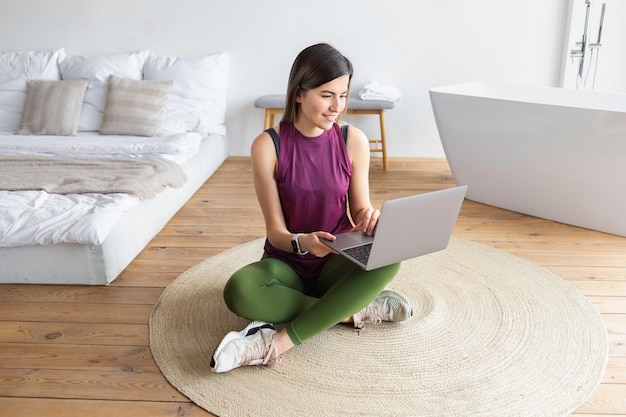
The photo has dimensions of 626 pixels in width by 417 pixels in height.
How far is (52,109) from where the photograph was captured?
4.14m

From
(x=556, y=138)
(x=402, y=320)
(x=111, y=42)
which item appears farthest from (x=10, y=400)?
(x=111, y=42)

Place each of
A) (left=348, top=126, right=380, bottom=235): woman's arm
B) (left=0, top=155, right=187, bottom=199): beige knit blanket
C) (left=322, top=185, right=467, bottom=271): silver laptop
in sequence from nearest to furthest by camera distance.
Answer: (left=322, top=185, right=467, bottom=271): silver laptop
(left=348, top=126, right=380, bottom=235): woman's arm
(left=0, top=155, right=187, bottom=199): beige knit blanket

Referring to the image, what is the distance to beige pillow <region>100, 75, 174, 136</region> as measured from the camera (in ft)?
13.4

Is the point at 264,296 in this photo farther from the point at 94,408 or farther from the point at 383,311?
the point at 94,408

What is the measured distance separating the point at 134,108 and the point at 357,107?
1.49 metres

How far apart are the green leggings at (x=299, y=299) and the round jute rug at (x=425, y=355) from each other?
0.41 feet

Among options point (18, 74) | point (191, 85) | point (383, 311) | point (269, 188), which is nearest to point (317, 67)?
point (269, 188)

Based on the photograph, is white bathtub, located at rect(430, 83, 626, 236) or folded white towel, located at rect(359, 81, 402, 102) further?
folded white towel, located at rect(359, 81, 402, 102)

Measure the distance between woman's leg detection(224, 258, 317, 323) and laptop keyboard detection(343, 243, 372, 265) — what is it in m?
0.33

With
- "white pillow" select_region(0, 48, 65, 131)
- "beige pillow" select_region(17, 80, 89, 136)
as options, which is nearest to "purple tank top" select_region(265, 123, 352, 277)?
"beige pillow" select_region(17, 80, 89, 136)

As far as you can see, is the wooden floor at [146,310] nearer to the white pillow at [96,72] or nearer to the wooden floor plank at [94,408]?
the wooden floor plank at [94,408]

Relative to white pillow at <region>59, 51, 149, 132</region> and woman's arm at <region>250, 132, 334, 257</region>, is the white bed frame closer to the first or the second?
woman's arm at <region>250, 132, 334, 257</region>

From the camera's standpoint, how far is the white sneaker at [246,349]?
6.20ft

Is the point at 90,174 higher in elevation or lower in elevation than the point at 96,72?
lower
